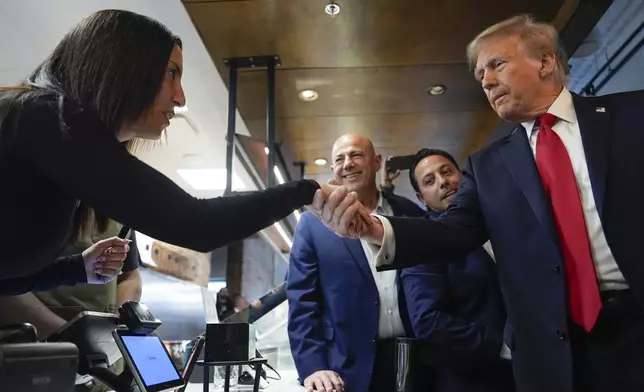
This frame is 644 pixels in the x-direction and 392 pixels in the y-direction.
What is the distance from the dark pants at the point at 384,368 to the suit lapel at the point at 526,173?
2.41 ft

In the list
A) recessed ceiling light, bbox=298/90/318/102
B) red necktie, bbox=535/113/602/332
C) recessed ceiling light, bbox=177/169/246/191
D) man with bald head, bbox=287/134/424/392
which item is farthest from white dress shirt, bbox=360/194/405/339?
recessed ceiling light, bbox=177/169/246/191

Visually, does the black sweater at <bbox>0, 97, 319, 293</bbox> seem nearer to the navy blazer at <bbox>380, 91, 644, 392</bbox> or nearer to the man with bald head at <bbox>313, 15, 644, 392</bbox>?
the man with bald head at <bbox>313, 15, 644, 392</bbox>

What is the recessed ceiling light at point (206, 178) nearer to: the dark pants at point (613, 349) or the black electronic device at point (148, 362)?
the black electronic device at point (148, 362)

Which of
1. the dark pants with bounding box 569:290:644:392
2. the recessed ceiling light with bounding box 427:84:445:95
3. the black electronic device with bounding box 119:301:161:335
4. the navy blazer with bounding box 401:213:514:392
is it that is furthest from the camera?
the recessed ceiling light with bounding box 427:84:445:95

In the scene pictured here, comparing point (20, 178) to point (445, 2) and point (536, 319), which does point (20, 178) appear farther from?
point (445, 2)

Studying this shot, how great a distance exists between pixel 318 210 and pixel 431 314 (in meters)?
0.61

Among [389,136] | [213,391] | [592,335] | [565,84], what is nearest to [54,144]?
[213,391]

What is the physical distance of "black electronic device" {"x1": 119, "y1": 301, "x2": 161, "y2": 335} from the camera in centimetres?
121

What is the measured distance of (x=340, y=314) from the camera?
1.81 metres

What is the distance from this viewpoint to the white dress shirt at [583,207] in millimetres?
1148

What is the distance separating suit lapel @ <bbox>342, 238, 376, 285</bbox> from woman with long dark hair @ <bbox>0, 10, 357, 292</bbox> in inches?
33.6

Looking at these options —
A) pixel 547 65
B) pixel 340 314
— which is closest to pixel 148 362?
pixel 340 314

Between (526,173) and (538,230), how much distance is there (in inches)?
5.8

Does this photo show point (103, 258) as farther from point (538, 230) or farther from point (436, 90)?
point (436, 90)
